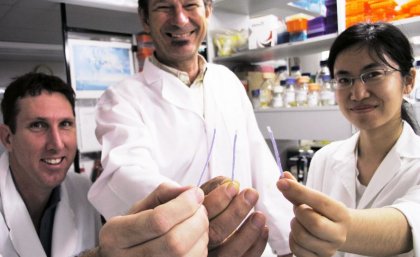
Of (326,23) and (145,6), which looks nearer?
(145,6)

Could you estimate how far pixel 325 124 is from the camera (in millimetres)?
1768

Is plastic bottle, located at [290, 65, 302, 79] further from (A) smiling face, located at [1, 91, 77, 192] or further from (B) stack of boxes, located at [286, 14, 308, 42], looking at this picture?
(A) smiling face, located at [1, 91, 77, 192]

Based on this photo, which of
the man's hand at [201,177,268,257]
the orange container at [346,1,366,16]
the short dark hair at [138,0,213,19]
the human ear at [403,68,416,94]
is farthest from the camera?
the orange container at [346,1,366,16]

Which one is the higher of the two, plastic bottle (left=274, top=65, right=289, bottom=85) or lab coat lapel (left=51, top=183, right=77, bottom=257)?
plastic bottle (left=274, top=65, right=289, bottom=85)

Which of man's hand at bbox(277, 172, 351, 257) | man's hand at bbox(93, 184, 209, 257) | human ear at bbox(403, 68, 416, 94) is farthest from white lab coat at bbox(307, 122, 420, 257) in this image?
man's hand at bbox(93, 184, 209, 257)

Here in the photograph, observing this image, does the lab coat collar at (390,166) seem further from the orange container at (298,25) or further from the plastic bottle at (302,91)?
the orange container at (298,25)

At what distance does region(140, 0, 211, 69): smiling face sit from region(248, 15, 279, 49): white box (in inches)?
36.0

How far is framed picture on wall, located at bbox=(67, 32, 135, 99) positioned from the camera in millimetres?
1991

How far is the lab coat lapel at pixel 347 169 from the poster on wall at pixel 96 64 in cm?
136

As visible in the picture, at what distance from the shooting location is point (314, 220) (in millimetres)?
547

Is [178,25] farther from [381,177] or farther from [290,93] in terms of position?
[290,93]

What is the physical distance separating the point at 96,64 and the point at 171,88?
1130 millimetres

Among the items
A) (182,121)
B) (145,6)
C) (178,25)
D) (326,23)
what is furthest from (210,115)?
(326,23)

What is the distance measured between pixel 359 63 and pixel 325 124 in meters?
0.80
